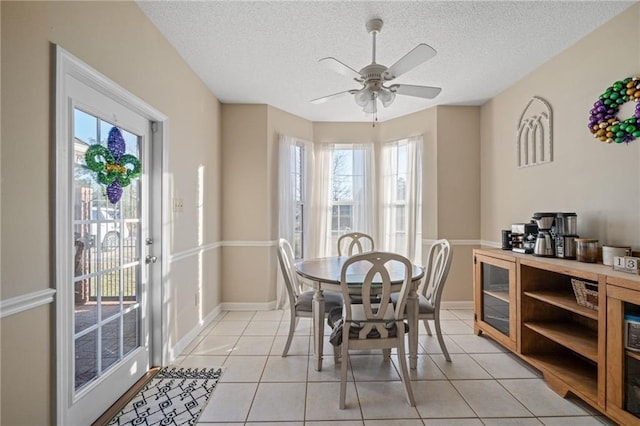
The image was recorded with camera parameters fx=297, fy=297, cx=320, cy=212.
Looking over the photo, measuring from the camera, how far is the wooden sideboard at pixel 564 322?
5.37 feet

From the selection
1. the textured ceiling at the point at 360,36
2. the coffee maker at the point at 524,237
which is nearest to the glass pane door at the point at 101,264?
the textured ceiling at the point at 360,36

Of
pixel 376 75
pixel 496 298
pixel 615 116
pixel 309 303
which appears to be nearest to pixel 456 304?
pixel 496 298

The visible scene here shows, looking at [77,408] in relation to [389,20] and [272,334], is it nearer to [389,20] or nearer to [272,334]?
[272,334]

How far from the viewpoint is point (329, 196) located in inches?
170

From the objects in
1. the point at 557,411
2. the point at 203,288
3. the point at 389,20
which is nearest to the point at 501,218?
the point at 557,411

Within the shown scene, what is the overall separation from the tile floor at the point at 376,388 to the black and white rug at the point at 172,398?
9 cm

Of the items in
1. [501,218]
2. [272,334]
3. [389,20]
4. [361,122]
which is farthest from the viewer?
[361,122]

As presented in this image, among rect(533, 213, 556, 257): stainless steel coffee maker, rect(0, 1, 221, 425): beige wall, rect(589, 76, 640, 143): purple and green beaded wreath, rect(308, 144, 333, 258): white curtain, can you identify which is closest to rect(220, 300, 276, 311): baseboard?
rect(308, 144, 333, 258): white curtain

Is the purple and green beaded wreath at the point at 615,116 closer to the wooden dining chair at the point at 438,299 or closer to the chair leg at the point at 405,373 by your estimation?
the wooden dining chair at the point at 438,299

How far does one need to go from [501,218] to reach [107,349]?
3.91m

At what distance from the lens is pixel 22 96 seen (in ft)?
4.05

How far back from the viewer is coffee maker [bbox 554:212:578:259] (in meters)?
2.28

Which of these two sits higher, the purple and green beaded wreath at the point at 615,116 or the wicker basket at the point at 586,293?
the purple and green beaded wreath at the point at 615,116

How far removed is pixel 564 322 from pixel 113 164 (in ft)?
11.5
